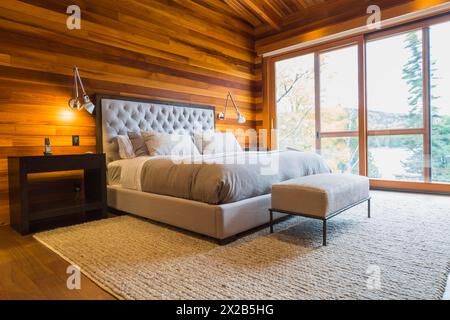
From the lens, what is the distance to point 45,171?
8.36 ft

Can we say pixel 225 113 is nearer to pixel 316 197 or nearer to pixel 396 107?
pixel 396 107

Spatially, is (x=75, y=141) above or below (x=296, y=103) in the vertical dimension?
below

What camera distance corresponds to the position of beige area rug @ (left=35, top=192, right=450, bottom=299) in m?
1.45

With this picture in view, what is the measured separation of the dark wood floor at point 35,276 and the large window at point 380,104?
4180mm

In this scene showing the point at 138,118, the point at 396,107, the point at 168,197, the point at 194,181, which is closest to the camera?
the point at 194,181

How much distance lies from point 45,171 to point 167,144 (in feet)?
4.33

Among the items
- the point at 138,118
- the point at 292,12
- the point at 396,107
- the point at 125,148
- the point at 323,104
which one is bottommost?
the point at 125,148

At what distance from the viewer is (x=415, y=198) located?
3633 millimetres

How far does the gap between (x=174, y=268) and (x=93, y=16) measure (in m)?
3.15

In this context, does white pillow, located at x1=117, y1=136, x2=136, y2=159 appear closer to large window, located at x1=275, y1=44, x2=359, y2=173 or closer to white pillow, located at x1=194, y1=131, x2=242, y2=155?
white pillow, located at x1=194, y1=131, x2=242, y2=155

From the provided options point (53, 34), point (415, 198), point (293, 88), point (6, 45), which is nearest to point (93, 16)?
point (53, 34)

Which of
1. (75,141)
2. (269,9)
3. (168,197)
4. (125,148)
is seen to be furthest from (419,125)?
(75,141)

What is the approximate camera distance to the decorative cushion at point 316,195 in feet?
6.77

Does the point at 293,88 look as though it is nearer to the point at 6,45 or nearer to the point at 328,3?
the point at 328,3
